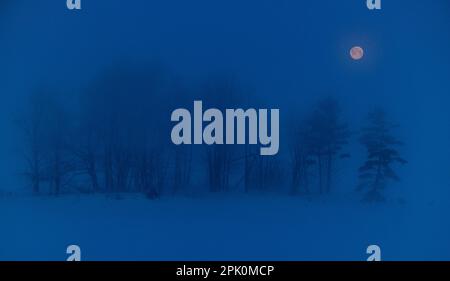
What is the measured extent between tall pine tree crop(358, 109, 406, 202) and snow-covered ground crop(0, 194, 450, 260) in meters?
0.07

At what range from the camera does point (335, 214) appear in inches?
83.0

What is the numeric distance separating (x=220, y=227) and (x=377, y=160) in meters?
0.67

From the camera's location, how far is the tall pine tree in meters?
2.10

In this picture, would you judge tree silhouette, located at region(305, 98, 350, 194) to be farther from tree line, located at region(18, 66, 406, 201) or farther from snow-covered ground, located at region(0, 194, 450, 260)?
snow-covered ground, located at region(0, 194, 450, 260)

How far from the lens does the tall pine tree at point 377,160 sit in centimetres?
210

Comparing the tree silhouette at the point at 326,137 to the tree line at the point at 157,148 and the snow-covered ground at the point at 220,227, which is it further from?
the snow-covered ground at the point at 220,227

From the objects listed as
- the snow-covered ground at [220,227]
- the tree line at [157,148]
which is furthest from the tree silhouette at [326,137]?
the snow-covered ground at [220,227]

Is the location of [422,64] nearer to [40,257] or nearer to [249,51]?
[249,51]

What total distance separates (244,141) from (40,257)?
0.93 m

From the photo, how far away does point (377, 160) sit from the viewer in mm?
2102

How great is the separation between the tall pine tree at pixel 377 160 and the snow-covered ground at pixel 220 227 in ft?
0.24

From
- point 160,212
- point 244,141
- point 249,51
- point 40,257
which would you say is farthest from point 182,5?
point 40,257

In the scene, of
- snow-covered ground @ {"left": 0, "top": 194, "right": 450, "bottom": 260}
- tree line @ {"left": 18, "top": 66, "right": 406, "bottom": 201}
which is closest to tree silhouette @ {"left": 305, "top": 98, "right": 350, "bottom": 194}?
tree line @ {"left": 18, "top": 66, "right": 406, "bottom": 201}

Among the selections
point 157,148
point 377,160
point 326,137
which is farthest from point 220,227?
point 377,160
